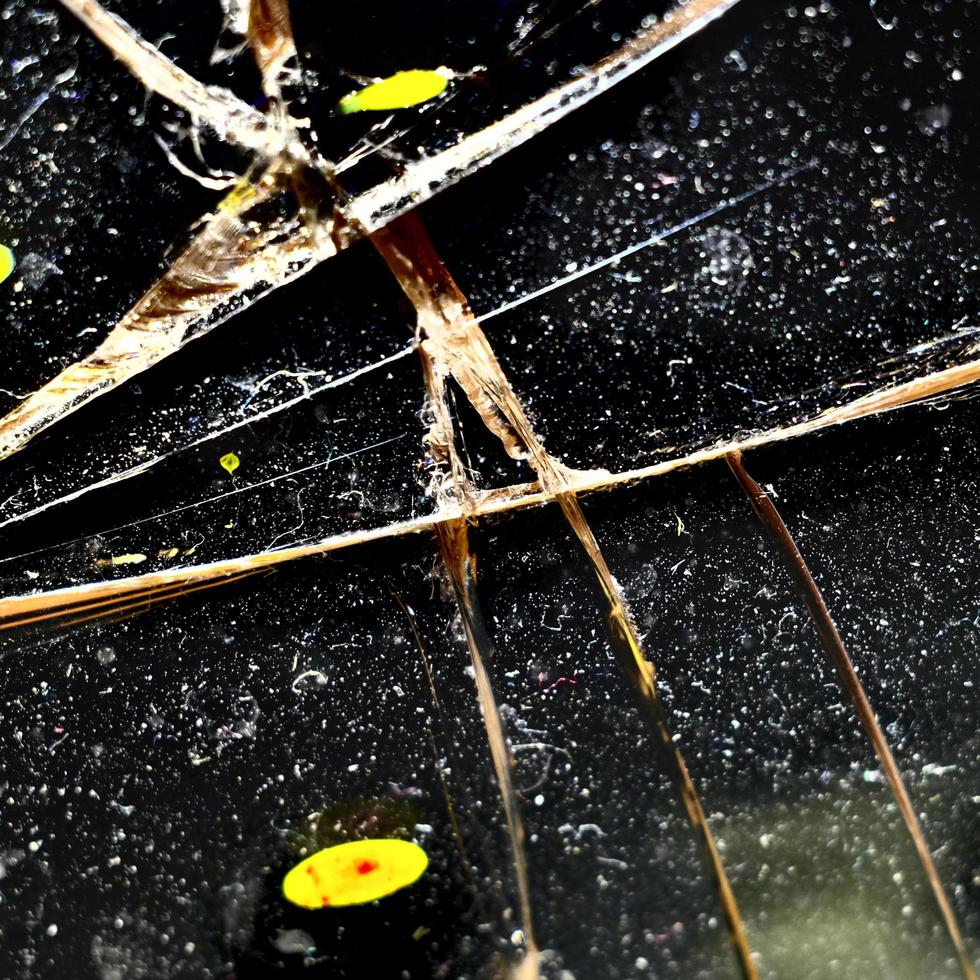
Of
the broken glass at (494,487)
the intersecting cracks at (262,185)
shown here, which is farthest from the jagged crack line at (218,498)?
the intersecting cracks at (262,185)

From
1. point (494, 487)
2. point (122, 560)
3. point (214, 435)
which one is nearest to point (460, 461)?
point (494, 487)

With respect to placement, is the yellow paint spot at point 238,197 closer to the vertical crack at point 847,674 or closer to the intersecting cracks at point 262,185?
the intersecting cracks at point 262,185

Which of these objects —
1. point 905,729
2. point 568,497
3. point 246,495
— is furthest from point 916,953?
point 246,495

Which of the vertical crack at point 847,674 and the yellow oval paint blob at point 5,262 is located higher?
the yellow oval paint blob at point 5,262

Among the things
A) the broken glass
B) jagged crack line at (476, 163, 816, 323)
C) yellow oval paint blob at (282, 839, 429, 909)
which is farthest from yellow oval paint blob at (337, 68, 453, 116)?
yellow oval paint blob at (282, 839, 429, 909)

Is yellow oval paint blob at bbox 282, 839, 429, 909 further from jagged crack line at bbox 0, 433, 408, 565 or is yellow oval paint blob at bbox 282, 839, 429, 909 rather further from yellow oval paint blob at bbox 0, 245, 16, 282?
yellow oval paint blob at bbox 0, 245, 16, 282

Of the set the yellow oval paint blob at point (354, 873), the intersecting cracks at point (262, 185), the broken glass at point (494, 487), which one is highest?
the intersecting cracks at point (262, 185)

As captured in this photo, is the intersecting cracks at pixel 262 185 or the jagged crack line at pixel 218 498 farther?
the jagged crack line at pixel 218 498

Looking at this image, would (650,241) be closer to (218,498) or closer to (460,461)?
(460,461)
